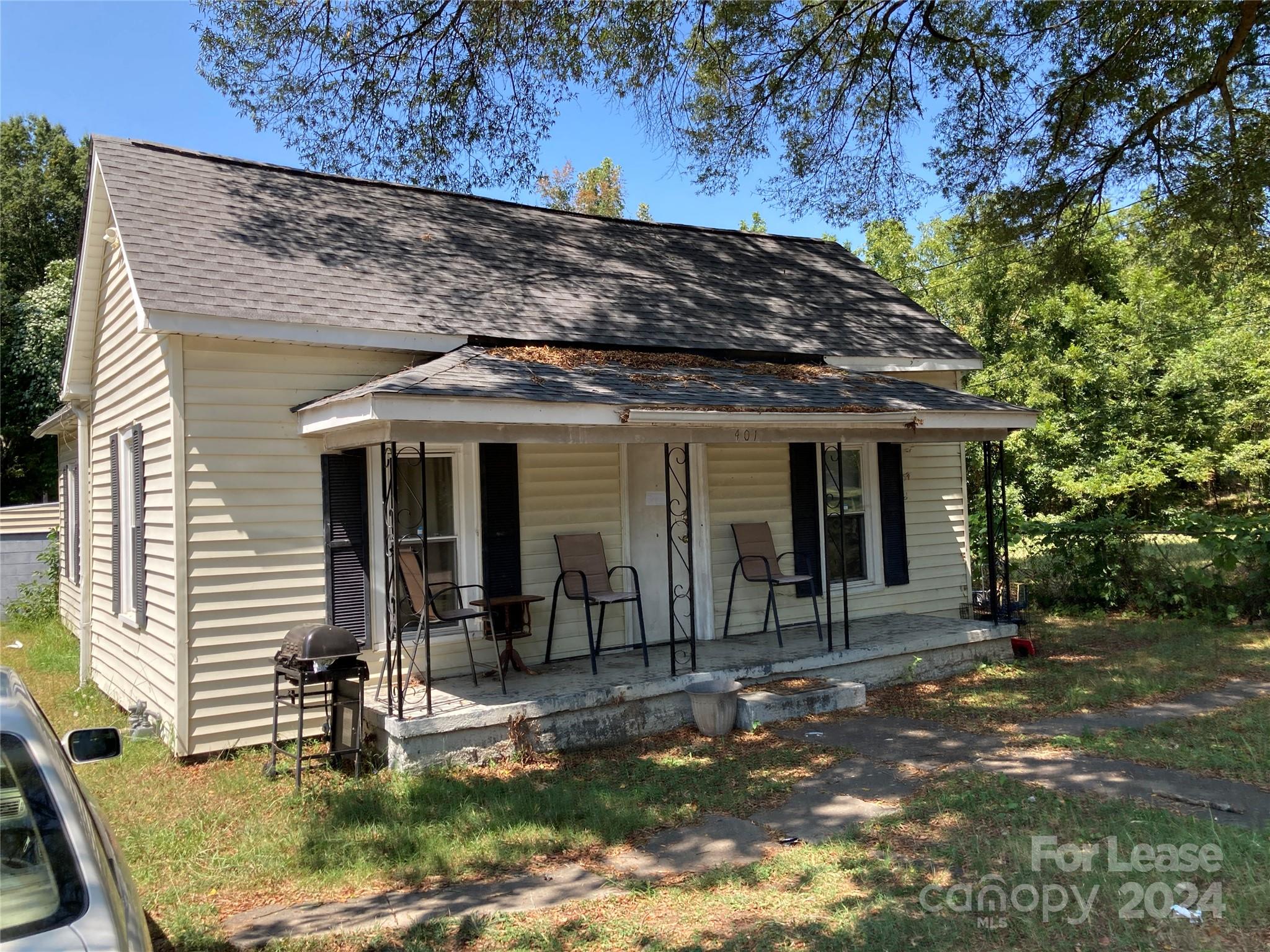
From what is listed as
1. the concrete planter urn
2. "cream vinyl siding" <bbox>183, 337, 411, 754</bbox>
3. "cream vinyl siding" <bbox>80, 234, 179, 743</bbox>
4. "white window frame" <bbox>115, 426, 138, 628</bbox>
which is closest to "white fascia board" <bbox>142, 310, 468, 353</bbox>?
"cream vinyl siding" <bbox>183, 337, 411, 754</bbox>

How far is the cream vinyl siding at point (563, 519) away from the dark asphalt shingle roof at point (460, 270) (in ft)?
3.58

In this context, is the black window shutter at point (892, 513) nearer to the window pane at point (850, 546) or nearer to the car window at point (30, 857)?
the window pane at point (850, 546)

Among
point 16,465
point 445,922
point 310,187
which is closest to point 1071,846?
point 445,922

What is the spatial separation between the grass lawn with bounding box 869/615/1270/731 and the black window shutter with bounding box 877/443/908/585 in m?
1.55

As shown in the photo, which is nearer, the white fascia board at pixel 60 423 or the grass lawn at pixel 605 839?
the grass lawn at pixel 605 839

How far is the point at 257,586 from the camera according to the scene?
7039 mm

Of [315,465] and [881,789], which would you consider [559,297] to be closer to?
[315,465]

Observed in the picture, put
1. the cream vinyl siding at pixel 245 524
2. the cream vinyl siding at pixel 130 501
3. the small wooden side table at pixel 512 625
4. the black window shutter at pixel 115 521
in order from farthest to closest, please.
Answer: the black window shutter at pixel 115 521
the small wooden side table at pixel 512 625
the cream vinyl siding at pixel 130 501
the cream vinyl siding at pixel 245 524

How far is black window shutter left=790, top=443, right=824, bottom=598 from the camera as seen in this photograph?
9.84m

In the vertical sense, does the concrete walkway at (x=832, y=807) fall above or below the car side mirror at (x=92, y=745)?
below

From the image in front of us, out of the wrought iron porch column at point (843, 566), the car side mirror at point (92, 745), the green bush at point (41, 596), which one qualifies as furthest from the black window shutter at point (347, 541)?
the green bush at point (41, 596)

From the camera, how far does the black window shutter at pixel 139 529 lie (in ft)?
25.4

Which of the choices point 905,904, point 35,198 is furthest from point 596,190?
point 905,904

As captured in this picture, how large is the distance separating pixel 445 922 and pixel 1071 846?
122 inches
